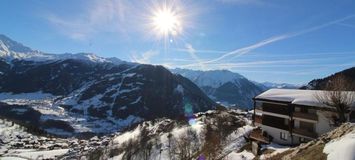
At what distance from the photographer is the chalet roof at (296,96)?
189 ft

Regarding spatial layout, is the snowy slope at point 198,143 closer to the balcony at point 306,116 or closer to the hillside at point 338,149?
the balcony at point 306,116

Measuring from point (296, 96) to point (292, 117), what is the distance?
12.8ft

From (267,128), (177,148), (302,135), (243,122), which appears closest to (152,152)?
(177,148)

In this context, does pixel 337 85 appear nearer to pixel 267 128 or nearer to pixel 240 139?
pixel 267 128

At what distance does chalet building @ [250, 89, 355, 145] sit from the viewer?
5660 cm

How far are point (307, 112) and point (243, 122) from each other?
6090 cm

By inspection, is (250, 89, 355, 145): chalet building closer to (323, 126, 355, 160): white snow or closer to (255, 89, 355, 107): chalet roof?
(255, 89, 355, 107): chalet roof

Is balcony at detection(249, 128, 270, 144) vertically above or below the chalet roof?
below

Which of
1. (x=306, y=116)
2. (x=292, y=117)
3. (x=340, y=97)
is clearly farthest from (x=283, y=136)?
(x=340, y=97)

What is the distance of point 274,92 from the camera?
232 ft

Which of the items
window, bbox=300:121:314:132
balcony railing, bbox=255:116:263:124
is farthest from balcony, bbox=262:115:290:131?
window, bbox=300:121:314:132

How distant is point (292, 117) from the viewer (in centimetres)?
6231

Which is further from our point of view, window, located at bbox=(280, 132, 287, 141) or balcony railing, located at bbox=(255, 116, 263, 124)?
balcony railing, located at bbox=(255, 116, 263, 124)

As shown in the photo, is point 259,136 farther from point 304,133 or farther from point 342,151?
point 342,151
